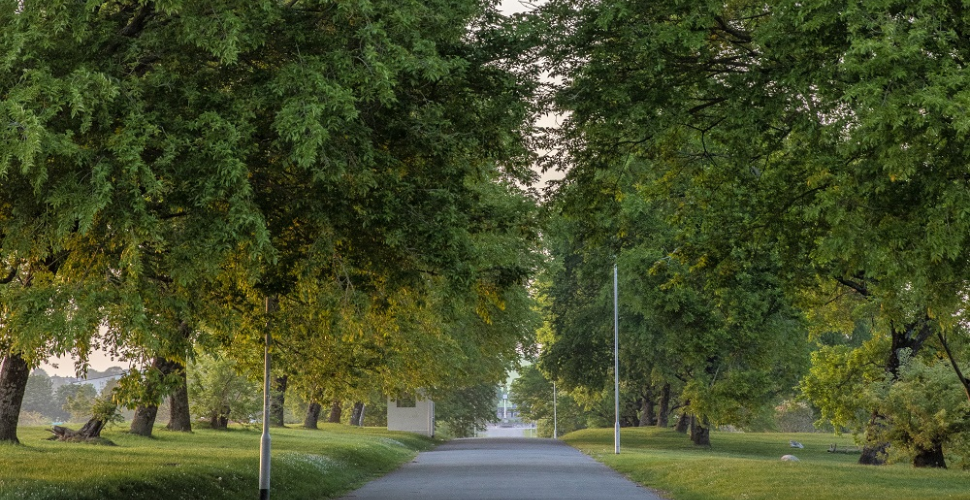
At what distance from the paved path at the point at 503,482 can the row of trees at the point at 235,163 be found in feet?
18.7

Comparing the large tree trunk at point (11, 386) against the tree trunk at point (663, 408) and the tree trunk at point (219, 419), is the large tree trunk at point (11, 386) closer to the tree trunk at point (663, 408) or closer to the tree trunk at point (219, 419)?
the tree trunk at point (219, 419)

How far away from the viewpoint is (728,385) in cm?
4244

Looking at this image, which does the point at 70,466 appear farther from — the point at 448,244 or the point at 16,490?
the point at 448,244

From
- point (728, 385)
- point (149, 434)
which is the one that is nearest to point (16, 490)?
point (149, 434)

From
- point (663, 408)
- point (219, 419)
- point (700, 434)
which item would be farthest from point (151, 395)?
point (663, 408)

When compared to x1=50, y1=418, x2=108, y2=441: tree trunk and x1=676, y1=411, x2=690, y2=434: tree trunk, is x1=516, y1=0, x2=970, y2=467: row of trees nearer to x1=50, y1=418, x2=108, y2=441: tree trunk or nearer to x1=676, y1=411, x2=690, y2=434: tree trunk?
x1=50, y1=418, x2=108, y2=441: tree trunk

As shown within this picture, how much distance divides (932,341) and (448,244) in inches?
963

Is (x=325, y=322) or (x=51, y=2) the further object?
(x=325, y=322)

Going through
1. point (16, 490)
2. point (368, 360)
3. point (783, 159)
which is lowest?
point (16, 490)

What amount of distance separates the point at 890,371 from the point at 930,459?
347 cm

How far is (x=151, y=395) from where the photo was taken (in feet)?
45.0

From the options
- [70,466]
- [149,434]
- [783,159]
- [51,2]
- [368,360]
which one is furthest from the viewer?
[149,434]

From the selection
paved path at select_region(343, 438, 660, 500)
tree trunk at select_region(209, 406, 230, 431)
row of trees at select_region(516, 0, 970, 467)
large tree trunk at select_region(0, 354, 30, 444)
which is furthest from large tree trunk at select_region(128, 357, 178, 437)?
tree trunk at select_region(209, 406, 230, 431)

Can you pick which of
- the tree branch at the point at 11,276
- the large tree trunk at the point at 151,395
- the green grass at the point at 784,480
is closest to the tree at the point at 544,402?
the large tree trunk at the point at 151,395
